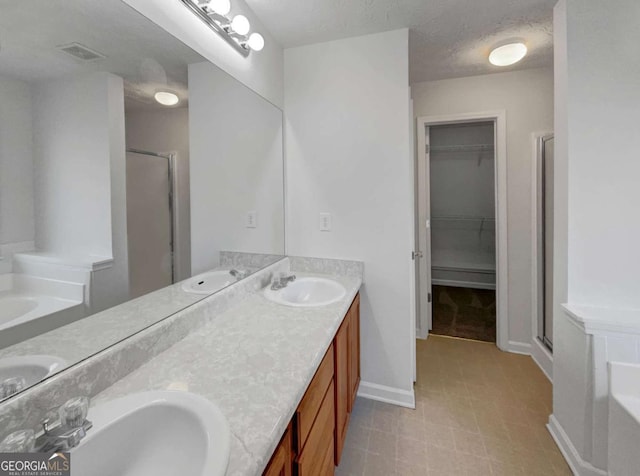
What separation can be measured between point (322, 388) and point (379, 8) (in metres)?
1.98

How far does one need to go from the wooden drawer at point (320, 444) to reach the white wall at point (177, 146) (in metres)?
0.79

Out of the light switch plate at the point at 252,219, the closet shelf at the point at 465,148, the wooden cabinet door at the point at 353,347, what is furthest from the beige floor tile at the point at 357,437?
the closet shelf at the point at 465,148

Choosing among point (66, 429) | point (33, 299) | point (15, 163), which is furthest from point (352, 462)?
point (15, 163)

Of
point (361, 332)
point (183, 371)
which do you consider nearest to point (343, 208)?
point (361, 332)

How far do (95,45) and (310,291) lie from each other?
1507 mm

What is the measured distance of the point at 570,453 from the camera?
1.47m

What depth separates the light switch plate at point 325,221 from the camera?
203cm

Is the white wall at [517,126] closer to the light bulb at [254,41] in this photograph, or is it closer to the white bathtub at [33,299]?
the light bulb at [254,41]

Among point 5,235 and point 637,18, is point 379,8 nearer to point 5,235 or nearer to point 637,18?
point 637,18

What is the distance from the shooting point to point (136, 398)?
717 millimetres

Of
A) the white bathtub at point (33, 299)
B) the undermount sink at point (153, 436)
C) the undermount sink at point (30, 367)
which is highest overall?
the white bathtub at point (33, 299)

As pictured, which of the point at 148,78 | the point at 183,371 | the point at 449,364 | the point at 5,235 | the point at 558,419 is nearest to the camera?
the point at 5,235

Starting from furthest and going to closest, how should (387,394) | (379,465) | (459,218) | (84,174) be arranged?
1. (459,218)
2. (387,394)
3. (379,465)
4. (84,174)

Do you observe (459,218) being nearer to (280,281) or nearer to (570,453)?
(570,453)
